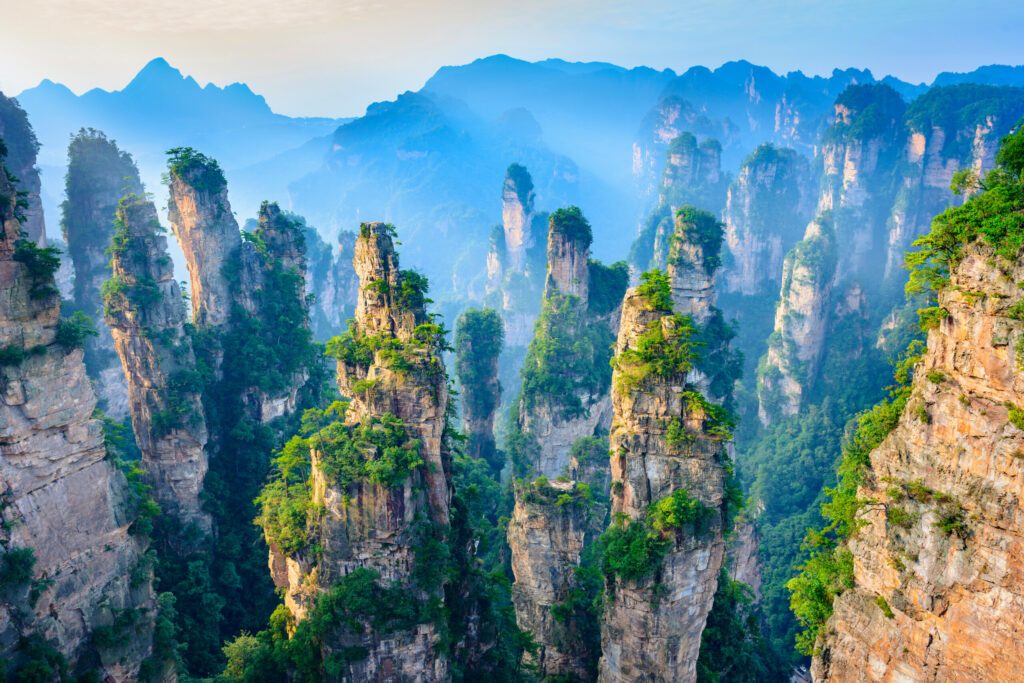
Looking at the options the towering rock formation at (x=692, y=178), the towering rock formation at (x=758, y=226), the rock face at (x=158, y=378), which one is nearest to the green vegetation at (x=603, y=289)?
the rock face at (x=158, y=378)

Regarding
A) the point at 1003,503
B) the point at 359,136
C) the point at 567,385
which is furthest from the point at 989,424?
the point at 359,136

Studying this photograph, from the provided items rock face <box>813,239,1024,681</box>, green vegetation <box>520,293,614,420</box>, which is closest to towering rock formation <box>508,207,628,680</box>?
green vegetation <box>520,293,614,420</box>

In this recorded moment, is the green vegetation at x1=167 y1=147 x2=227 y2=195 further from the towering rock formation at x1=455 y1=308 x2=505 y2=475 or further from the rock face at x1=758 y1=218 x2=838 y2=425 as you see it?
the rock face at x1=758 y1=218 x2=838 y2=425

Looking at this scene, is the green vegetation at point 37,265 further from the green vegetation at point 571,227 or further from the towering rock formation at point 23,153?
the green vegetation at point 571,227

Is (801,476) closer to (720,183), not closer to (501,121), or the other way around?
(720,183)

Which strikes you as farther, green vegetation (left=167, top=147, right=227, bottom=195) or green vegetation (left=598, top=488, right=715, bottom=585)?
green vegetation (left=167, top=147, right=227, bottom=195)
